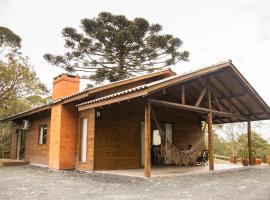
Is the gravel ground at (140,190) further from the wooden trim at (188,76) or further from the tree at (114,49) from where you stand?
the tree at (114,49)

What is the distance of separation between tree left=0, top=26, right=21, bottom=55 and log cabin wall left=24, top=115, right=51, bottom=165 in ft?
34.4

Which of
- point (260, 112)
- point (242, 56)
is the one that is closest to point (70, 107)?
point (260, 112)

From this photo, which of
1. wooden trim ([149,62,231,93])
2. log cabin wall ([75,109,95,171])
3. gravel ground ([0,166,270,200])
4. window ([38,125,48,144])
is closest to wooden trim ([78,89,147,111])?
wooden trim ([149,62,231,93])

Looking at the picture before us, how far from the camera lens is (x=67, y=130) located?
37.4 ft

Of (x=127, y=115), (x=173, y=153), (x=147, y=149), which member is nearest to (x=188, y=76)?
(x=173, y=153)

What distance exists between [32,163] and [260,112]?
10.5m

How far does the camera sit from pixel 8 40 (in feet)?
77.7

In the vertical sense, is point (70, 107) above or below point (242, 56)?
below

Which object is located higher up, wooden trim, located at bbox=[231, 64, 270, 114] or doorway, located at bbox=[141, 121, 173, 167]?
wooden trim, located at bbox=[231, 64, 270, 114]

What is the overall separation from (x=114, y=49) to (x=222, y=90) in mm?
10527

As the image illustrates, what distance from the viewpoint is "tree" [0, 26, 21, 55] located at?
23.5 metres

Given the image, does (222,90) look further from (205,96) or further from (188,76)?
(188,76)

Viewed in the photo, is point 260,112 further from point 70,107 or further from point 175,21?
point 175,21

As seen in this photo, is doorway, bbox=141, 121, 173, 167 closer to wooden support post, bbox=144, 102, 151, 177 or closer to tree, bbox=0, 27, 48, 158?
wooden support post, bbox=144, 102, 151, 177
